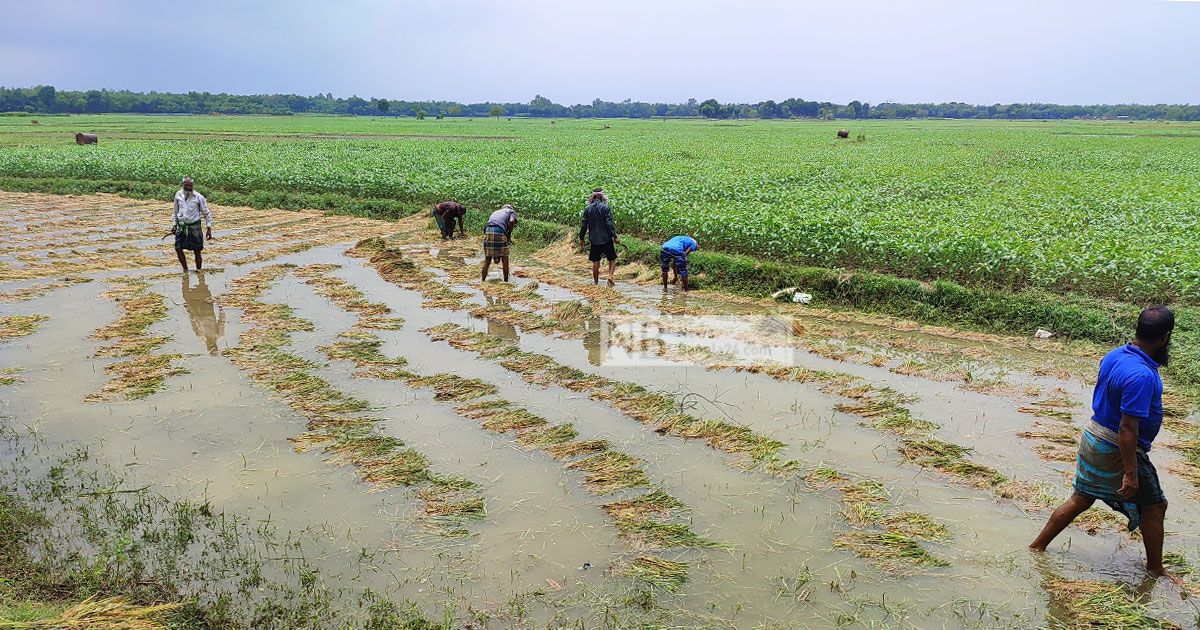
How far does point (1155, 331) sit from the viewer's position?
3.98 metres

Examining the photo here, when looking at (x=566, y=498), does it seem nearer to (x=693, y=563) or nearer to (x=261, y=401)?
(x=693, y=563)

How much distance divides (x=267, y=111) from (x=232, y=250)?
137753mm

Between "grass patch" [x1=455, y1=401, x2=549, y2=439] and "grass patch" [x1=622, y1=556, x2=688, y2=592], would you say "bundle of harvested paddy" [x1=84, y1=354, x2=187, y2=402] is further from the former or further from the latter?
"grass patch" [x1=622, y1=556, x2=688, y2=592]

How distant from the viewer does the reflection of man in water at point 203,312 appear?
31.0 ft

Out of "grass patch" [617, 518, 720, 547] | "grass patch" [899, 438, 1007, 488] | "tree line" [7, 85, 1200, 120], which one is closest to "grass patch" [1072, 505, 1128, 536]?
"grass patch" [899, 438, 1007, 488]

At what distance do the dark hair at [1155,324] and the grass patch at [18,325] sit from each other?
11453mm

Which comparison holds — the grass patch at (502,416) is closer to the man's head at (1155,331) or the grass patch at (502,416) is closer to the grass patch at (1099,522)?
the grass patch at (1099,522)

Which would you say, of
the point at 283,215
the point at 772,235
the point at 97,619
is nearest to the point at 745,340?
the point at 772,235

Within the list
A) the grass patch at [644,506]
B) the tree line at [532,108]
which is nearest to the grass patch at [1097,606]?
the grass patch at [644,506]

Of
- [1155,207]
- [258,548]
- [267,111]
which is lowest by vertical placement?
[258,548]

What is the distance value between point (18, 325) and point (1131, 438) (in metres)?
11.9

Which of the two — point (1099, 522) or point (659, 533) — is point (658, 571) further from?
point (1099, 522)

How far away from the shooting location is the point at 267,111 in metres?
137

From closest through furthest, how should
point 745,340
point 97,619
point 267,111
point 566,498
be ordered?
point 97,619, point 566,498, point 745,340, point 267,111
